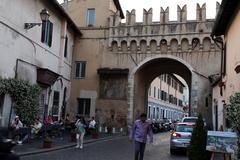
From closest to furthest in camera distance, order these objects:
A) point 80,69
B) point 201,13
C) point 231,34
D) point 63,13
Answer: point 231,34, point 63,13, point 201,13, point 80,69

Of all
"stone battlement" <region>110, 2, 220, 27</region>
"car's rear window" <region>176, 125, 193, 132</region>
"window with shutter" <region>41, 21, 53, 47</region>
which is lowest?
"car's rear window" <region>176, 125, 193, 132</region>

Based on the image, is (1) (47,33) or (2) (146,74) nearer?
(1) (47,33)

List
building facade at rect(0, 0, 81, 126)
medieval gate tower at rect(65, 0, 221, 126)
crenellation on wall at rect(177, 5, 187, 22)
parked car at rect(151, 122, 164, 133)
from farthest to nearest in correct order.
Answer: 1. parked car at rect(151, 122, 164, 133)
2. crenellation on wall at rect(177, 5, 187, 22)
3. medieval gate tower at rect(65, 0, 221, 126)
4. building facade at rect(0, 0, 81, 126)

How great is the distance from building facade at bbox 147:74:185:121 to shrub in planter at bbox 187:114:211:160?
34.6 m

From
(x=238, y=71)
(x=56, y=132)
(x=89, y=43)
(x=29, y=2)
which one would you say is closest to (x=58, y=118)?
(x=56, y=132)

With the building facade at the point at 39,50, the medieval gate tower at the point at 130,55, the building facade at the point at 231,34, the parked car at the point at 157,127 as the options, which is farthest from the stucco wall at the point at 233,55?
the parked car at the point at 157,127

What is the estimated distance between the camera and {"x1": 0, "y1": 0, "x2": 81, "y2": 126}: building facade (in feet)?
63.4

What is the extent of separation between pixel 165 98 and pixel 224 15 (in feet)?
146

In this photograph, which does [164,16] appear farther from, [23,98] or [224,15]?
[23,98]

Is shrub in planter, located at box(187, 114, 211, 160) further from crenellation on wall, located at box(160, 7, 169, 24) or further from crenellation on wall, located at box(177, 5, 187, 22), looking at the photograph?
crenellation on wall, located at box(160, 7, 169, 24)

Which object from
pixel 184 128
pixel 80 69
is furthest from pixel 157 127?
pixel 184 128

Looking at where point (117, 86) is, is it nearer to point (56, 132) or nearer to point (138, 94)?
point (138, 94)

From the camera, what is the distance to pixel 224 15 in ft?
53.4

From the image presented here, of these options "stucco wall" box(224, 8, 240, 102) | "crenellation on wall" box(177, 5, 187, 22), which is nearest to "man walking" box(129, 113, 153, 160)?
"stucco wall" box(224, 8, 240, 102)
